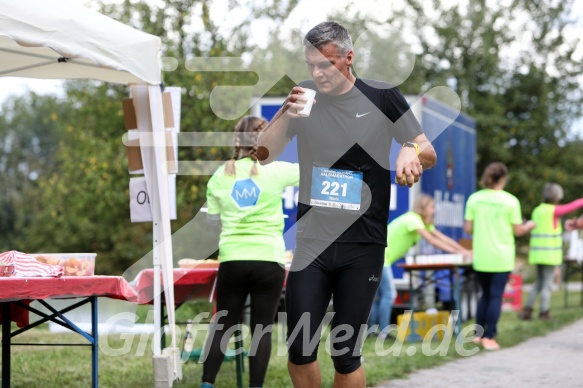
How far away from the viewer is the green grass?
714cm

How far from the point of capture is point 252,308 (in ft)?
20.2

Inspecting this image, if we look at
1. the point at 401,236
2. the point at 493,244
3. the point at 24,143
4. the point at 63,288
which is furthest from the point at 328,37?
the point at 24,143

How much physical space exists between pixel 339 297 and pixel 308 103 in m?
0.93

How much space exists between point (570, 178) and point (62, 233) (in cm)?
1652

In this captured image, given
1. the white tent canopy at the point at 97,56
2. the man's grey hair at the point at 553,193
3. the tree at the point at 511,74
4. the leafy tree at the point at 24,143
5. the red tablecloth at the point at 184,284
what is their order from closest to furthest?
the white tent canopy at the point at 97,56
the red tablecloth at the point at 184,284
the man's grey hair at the point at 553,193
the tree at the point at 511,74
the leafy tree at the point at 24,143

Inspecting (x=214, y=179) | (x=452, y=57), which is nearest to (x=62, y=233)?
(x=452, y=57)

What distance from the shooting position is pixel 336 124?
4414 mm

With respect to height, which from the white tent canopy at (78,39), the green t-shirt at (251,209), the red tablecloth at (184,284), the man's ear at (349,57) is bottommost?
the red tablecloth at (184,284)

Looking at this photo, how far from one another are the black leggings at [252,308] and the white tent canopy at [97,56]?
0.32m

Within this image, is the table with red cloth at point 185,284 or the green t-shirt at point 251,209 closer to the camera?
the green t-shirt at point 251,209

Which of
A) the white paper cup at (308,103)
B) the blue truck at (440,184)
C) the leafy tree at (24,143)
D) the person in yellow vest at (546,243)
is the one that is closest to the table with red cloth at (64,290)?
the white paper cup at (308,103)

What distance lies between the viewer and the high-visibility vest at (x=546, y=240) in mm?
13242

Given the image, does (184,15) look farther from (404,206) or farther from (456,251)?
(456,251)

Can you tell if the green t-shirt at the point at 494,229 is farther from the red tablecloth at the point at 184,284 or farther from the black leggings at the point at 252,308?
the black leggings at the point at 252,308
